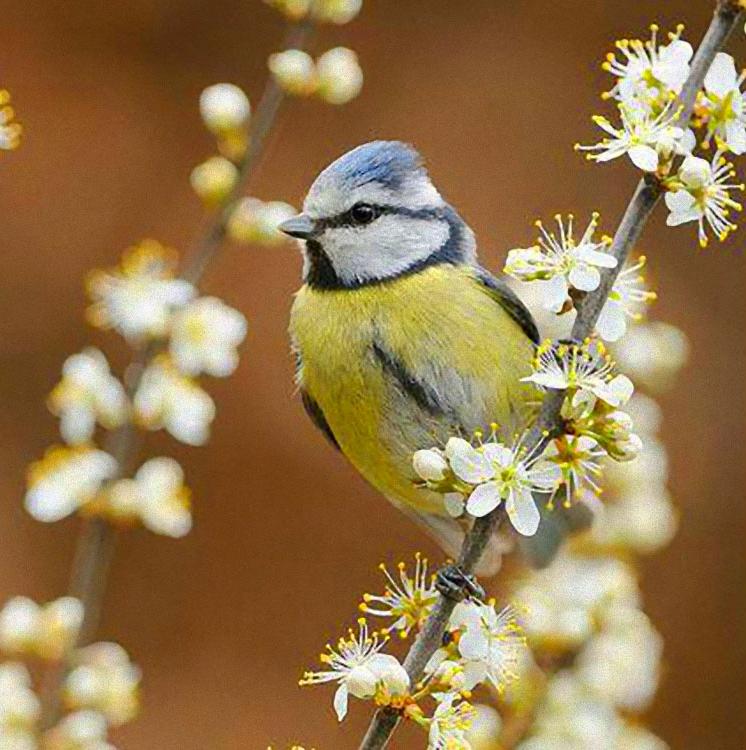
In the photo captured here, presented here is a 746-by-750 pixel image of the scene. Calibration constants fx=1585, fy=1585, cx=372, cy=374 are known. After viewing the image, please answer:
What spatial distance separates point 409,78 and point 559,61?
0.21m

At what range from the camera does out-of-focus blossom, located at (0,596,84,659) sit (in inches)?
35.2

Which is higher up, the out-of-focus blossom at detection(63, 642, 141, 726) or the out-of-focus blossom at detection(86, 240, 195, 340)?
the out-of-focus blossom at detection(86, 240, 195, 340)

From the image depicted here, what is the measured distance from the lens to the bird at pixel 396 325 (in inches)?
42.1

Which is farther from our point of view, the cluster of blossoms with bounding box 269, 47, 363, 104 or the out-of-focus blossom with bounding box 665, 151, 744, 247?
the cluster of blossoms with bounding box 269, 47, 363, 104

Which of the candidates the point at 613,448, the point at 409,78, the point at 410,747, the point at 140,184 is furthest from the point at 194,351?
the point at 409,78

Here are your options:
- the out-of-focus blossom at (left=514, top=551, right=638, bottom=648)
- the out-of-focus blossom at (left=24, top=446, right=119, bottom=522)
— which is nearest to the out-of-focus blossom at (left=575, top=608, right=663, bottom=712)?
the out-of-focus blossom at (left=514, top=551, right=638, bottom=648)

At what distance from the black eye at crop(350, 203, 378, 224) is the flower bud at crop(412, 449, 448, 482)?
36 centimetres

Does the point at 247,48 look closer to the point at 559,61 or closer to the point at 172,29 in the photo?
the point at 172,29

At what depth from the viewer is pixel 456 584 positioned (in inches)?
31.1

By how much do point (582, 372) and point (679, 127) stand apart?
124mm

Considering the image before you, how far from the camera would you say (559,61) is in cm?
214

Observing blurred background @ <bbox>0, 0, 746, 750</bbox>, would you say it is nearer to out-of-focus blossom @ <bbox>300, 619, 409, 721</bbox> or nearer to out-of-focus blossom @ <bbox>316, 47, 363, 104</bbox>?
out-of-focus blossom @ <bbox>316, 47, 363, 104</bbox>

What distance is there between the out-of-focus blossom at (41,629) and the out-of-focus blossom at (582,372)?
12.0 inches

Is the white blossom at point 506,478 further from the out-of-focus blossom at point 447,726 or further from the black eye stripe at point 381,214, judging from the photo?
the black eye stripe at point 381,214
